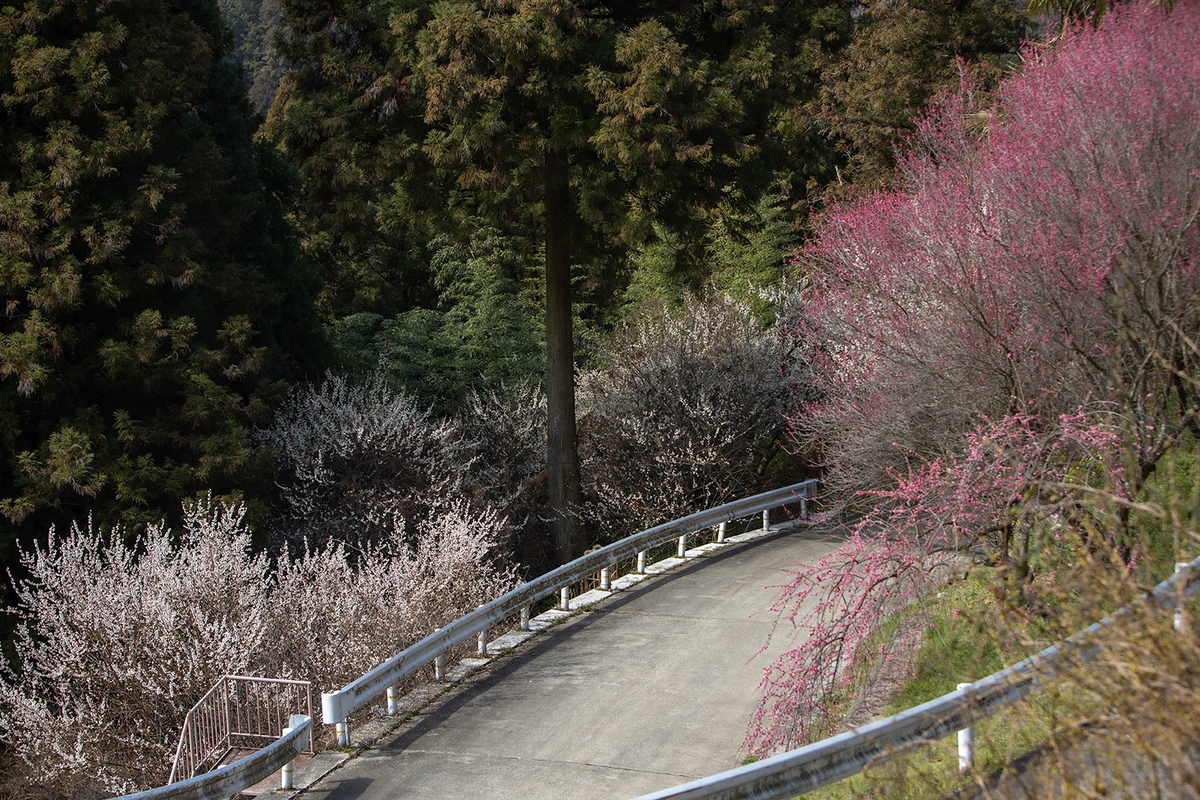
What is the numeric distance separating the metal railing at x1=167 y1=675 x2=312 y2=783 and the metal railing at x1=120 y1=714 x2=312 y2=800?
8.2 inches

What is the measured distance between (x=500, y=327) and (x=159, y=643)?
16.1m

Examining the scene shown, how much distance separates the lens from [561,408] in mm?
18391

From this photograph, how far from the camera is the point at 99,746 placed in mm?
9000

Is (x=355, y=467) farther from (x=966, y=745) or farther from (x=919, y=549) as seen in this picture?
(x=966, y=745)

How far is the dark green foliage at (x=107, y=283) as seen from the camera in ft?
46.0

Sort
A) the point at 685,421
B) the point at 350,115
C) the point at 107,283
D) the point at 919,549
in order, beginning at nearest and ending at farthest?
the point at 919,549 < the point at 107,283 < the point at 350,115 < the point at 685,421

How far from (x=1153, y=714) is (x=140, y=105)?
→ 614 inches

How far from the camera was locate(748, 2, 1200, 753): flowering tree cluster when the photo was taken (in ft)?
22.4

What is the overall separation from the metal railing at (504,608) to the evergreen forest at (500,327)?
1.02 metres

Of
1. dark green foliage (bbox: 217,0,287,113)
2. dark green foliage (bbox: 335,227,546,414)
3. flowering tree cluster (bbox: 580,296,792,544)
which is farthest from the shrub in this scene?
dark green foliage (bbox: 217,0,287,113)

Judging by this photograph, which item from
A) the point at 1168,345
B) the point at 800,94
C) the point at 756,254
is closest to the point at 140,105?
the point at 800,94

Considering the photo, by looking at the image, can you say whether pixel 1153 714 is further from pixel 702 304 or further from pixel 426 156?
pixel 702 304

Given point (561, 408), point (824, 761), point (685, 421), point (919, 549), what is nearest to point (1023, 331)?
point (919, 549)

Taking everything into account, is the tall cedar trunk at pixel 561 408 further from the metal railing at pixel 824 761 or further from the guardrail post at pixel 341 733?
the metal railing at pixel 824 761
